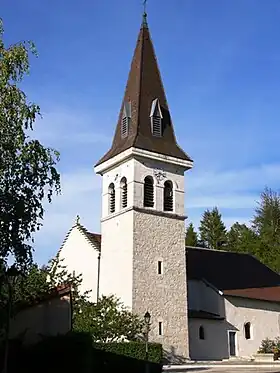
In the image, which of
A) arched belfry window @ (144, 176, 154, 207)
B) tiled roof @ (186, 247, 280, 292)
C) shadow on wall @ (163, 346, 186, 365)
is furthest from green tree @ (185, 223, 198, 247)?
shadow on wall @ (163, 346, 186, 365)

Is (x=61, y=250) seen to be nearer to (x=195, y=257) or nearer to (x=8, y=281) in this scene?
(x=195, y=257)

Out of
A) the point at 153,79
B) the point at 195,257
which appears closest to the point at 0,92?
the point at 153,79

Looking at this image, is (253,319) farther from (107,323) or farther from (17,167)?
(17,167)

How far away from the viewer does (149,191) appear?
35906 millimetres

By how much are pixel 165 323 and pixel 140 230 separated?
18.5 feet

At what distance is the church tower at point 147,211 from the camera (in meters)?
33.7

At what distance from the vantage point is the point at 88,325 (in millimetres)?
31406

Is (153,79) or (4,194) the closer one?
(4,194)

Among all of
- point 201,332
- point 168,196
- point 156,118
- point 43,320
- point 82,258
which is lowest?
point 43,320

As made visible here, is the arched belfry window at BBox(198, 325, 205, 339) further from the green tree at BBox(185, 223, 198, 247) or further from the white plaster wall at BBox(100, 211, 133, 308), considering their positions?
the green tree at BBox(185, 223, 198, 247)

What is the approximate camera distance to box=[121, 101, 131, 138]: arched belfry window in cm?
3734

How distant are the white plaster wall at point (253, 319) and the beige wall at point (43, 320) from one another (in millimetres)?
18295

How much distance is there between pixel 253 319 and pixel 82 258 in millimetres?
12480

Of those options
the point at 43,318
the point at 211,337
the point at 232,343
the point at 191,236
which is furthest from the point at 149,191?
the point at 191,236
